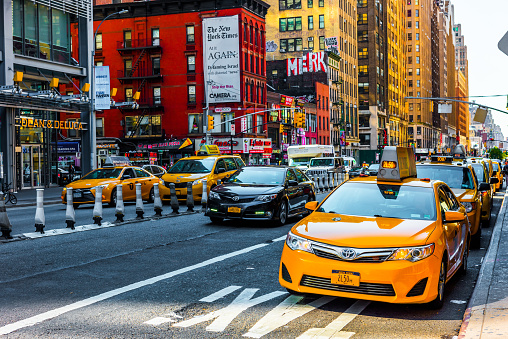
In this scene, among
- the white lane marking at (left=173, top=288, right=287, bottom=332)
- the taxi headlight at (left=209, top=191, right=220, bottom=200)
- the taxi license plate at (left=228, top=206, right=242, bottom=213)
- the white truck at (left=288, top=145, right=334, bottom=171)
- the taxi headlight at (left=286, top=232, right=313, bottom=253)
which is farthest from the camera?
the white truck at (left=288, top=145, right=334, bottom=171)

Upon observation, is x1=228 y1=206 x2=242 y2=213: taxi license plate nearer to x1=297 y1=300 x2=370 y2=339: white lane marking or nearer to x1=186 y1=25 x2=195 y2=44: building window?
x1=297 y1=300 x2=370 y2=339: white lane marking

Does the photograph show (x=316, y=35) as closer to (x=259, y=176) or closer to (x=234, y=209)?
(x=259, y=176)

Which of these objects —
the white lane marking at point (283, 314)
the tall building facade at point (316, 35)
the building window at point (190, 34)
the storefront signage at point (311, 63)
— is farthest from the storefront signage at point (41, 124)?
the tall building facade at point (316, 35)

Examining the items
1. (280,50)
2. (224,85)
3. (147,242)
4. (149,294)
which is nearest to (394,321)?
(149,294)

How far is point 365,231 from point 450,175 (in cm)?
748

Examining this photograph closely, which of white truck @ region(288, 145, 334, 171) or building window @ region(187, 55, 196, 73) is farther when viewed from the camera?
building window @ region(187, 55, 196, 73)

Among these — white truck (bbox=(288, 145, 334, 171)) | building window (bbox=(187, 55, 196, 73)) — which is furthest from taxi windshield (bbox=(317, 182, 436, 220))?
building window (bbox=(187, 55, 196, 73))

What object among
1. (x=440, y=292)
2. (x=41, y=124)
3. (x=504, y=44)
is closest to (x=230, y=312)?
(x=440, y=292)

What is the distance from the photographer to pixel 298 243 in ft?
22.1

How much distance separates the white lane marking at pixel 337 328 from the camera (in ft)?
18.9

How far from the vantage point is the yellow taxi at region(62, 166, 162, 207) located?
70.8 ft

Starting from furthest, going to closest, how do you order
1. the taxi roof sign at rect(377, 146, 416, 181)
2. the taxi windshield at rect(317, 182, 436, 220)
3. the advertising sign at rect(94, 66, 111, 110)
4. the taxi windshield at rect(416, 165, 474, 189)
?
1. the advertising sign at rect(94, 66, 111, 110)
2. the taxi windshield at rect(416, 165, 474, 189)
3. the taxi roof sign at rect(377, 146, 416, 181)
4. the taxi windshield at rect(317, 182, 436, 220)

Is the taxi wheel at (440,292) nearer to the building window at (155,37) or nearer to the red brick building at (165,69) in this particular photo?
the red brick building at (165,69)

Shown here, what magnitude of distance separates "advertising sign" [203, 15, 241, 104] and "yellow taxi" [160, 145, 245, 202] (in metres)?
29.1
